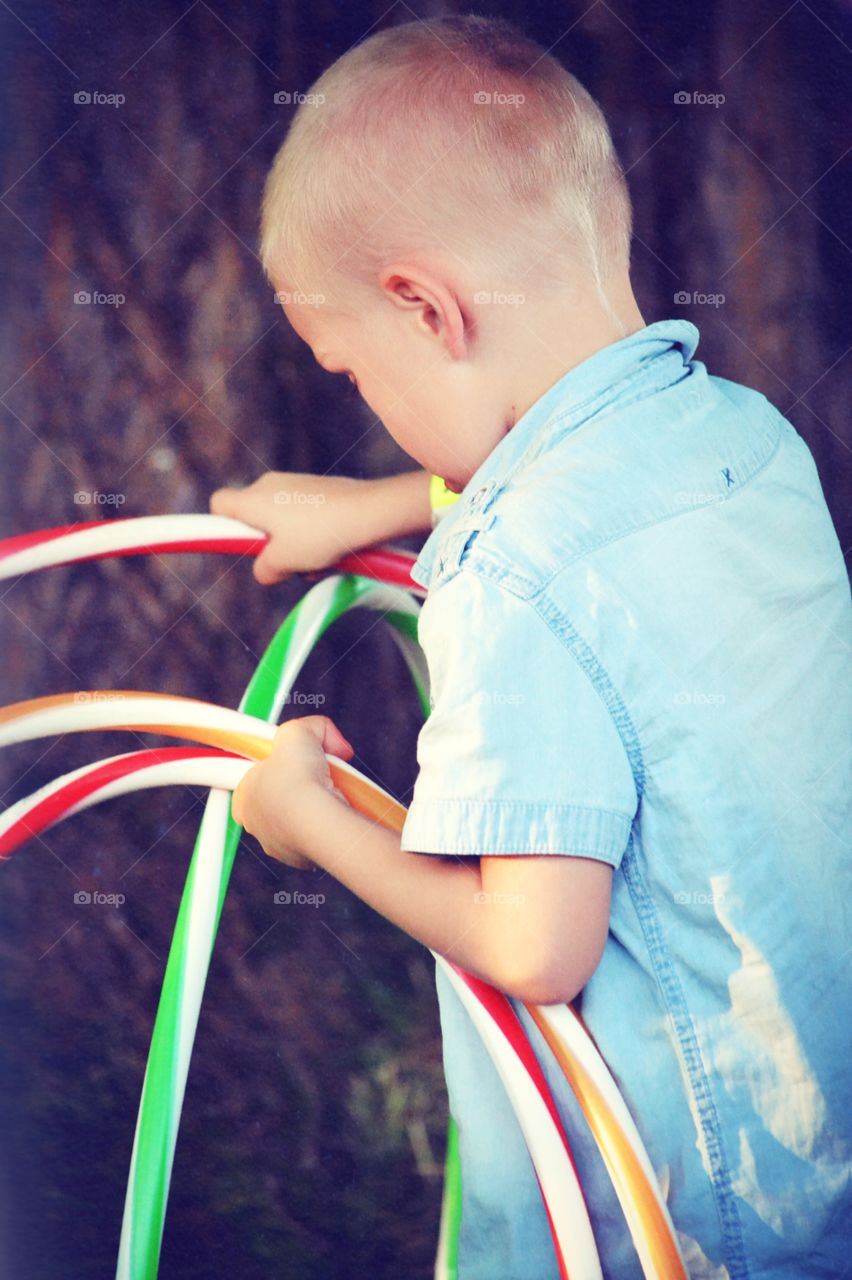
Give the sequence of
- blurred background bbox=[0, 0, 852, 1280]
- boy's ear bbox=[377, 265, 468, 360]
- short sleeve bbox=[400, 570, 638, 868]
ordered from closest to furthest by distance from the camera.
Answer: short sleeve bbox=[400, 570, 638, 868], boy's ear bbox=[377, 265, 468, 360], blurred background bbox=[0, 0, 852, 1280]

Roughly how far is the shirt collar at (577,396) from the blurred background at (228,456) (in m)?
0.26

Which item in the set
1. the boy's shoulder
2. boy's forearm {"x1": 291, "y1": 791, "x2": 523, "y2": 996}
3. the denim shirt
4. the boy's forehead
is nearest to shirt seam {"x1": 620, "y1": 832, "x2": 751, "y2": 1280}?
the denim shirt

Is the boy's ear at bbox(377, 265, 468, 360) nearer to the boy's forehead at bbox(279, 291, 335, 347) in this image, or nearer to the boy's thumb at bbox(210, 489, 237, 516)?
the boy's forehead at bbox(279, 291, 335, 347)

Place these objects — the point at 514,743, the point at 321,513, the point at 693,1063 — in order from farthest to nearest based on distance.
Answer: the point at 321,513, the point at 693,1063, the point at 514,743

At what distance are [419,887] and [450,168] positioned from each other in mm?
557

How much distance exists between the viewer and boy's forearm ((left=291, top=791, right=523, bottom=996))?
906mm

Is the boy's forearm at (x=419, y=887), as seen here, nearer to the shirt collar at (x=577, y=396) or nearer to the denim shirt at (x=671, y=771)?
the denim shirt at (x=671, y=771)

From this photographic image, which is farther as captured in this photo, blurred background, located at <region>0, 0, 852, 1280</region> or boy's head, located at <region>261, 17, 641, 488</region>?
blurred background, located at <region>0, 0, 852, 1280</region>

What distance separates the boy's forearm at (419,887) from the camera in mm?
906

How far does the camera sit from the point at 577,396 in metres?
0.96

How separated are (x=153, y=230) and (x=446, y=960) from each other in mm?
713

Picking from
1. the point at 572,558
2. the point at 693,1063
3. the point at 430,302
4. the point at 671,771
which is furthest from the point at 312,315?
the point at 693,1063

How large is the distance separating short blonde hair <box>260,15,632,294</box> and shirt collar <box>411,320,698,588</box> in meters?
0.07

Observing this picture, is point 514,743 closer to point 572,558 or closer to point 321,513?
point 572,558
